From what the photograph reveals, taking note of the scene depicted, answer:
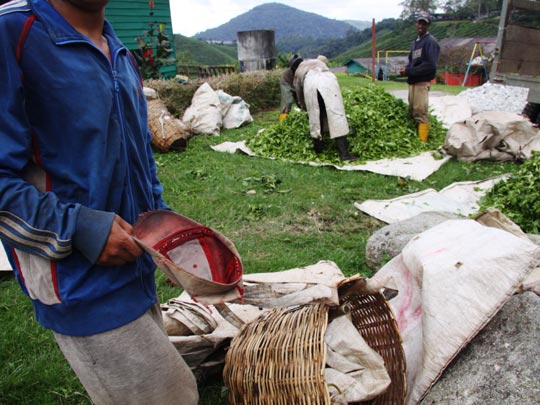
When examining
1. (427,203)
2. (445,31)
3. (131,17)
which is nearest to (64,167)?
(427,203)

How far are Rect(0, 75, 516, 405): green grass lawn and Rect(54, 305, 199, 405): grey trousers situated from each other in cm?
99

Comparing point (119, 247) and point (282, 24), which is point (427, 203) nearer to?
point (119, 247)

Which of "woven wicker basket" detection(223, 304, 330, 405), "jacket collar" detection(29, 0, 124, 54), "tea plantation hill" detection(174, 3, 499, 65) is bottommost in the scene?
"tea plantation hill" detection(174, 3, 499, 65)

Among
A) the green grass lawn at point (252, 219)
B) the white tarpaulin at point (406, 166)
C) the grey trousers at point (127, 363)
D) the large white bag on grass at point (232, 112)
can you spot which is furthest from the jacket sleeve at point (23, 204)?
the large white bag on grass at point (232, 112)

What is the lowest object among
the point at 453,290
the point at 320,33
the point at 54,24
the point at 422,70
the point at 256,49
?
the point at 320,33

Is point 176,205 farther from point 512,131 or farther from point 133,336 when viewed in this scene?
point 512,131

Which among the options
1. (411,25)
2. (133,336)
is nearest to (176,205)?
(133,336)

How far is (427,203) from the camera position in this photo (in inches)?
189

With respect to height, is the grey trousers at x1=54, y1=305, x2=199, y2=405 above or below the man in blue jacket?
below

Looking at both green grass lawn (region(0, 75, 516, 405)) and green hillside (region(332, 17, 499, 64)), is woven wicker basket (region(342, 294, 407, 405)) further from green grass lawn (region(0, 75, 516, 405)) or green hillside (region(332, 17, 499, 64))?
green hillside (region(332, 17, 499, 64))

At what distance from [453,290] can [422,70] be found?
5.81 metres

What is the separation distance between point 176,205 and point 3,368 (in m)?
2.63

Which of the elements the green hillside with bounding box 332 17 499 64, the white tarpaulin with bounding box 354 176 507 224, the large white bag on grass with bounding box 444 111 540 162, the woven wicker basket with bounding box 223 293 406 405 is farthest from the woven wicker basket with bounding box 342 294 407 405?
the green hillside with bounding box 332 17 499 64

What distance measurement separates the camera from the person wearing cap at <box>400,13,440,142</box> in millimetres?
6980
